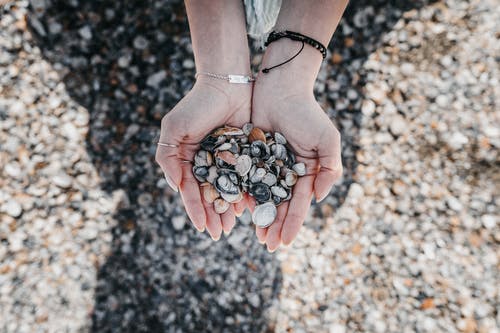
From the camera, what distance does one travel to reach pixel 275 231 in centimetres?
207

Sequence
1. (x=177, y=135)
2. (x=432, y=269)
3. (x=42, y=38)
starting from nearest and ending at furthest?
(x=177, y=135) → (x=432, y=269) → (x=42, y=38)

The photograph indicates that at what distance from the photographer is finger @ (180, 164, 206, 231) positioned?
6.63 feet

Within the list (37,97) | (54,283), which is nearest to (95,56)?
(37,97)

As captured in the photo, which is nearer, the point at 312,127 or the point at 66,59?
the point at 312,127

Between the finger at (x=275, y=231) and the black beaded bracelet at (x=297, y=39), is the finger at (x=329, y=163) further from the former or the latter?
the black beaded bracelet at (x=297, y=39)

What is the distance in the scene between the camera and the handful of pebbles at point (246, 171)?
2074 millimetres

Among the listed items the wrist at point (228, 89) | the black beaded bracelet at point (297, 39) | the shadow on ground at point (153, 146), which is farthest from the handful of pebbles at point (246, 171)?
the shadow on ground at point (153, 146)

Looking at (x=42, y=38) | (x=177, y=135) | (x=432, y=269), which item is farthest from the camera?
(x=42, y=38)

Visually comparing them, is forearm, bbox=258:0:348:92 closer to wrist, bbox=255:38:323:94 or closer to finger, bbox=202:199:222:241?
wrist, bbox=255:38:323:94

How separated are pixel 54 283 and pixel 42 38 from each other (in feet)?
5.42

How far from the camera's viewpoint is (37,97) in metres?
2.83

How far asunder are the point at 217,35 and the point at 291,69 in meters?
0.43

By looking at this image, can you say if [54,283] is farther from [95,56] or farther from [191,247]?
[95,56]

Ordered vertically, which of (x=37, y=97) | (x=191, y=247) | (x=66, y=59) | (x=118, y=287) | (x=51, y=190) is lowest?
(x=118, y=287)
